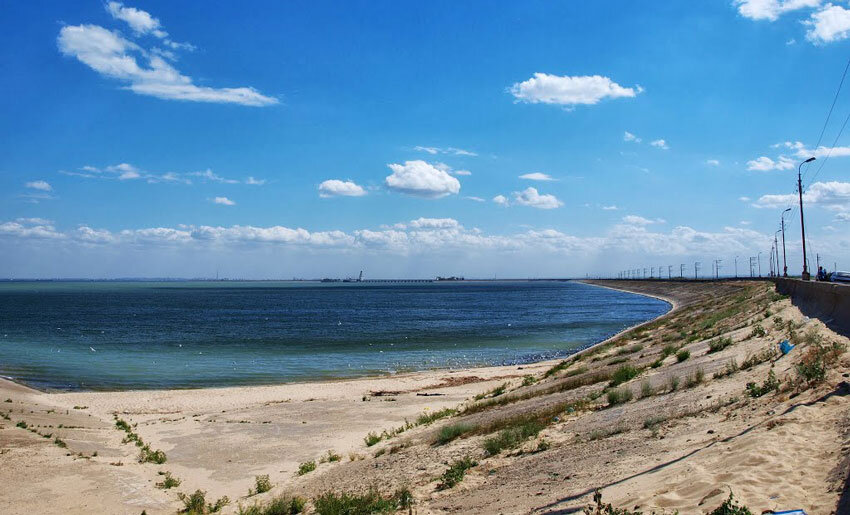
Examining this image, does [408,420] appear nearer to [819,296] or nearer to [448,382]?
[448,382]

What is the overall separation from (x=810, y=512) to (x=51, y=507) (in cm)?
1467

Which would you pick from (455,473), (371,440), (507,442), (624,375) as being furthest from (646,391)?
(371,440)

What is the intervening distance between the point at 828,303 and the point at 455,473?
68.7 ft

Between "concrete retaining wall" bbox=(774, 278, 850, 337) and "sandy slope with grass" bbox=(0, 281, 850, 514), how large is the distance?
996 millimetres

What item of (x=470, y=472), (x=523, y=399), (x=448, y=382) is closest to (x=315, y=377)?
(x=448, y=382)

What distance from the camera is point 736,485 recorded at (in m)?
7.39

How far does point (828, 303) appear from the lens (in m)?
24.2

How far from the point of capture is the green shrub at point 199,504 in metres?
12.5

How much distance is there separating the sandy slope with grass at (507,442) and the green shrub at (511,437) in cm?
5

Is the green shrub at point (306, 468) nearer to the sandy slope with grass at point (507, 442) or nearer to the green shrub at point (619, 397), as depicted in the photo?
the sandy slope with grass at point (507, 442)

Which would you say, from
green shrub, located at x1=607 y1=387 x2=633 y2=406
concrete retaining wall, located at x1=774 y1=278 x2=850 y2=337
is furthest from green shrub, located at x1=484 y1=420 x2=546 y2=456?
concrete retaining wall, located at x1=774 y1=278 x2=850 y2=337

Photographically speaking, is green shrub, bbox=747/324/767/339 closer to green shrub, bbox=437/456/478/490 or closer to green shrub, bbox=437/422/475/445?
green shrub, bbox=437/422/475/445

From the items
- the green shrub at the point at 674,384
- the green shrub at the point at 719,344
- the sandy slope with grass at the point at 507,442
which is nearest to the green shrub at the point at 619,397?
the sandy slope with grass at the point at 507,442

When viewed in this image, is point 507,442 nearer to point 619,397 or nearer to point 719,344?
point 619,397
